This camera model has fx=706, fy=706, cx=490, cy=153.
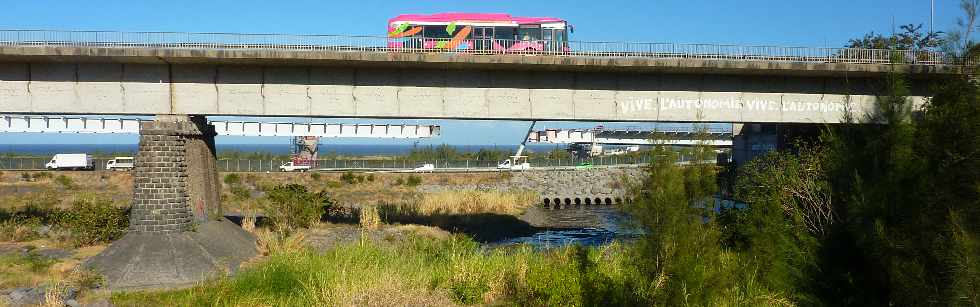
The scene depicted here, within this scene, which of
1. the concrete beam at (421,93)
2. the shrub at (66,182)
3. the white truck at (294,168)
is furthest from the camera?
the white truck at (294,168)

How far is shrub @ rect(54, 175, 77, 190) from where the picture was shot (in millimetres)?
45844

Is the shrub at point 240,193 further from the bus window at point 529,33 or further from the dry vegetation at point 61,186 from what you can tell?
the bus window at point 529,33

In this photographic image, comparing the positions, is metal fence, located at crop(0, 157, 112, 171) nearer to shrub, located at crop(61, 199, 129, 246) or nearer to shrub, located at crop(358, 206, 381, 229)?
shrub, located at crop(358, 206, 381, 229)

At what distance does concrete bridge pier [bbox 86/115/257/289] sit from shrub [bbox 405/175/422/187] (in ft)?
95.8

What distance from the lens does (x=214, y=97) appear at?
2098cm

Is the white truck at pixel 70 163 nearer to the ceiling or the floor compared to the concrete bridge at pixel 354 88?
nearer to the floor

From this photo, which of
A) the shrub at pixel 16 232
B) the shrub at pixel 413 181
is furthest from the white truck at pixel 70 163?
the shrub at pixel 16 232

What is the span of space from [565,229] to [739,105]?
15.4 m

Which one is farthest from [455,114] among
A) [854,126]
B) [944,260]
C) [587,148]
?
[587,148]

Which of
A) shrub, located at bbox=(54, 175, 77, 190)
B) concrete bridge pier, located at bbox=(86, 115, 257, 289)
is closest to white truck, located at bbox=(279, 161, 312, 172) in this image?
shrub, located at bbox=(54, 175, 77, 190)

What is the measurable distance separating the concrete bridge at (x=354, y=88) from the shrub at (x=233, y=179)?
27.9 meters

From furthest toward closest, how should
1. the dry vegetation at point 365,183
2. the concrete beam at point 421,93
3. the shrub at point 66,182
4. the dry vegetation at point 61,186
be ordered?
1. the dry vegetation at point 365,183
2. the shrub at point 66,182
3. the dry vegetation at point 61,186
4. the concrete beam at point 421,93

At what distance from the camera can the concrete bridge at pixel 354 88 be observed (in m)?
19.9

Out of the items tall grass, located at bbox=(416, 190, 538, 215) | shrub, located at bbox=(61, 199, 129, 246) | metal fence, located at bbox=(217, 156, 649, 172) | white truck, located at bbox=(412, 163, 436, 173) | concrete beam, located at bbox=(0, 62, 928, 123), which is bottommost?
tall grass, located at bbox=(416, 190, 538, 215)
